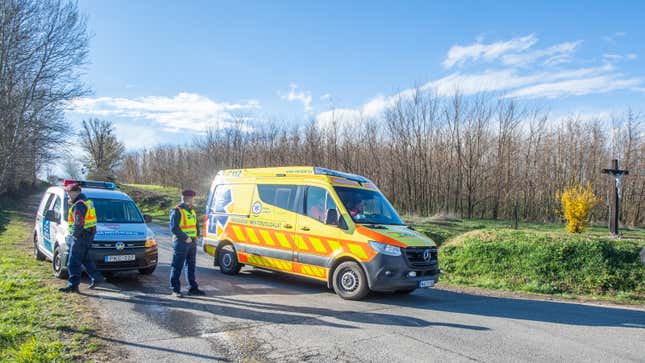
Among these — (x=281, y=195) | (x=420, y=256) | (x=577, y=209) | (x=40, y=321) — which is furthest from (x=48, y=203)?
(x=577, y=209)

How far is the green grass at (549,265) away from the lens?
10.9 m

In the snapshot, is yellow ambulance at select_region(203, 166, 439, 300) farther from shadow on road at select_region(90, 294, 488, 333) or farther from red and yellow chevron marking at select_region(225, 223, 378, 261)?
shadow on road at select_region(90, 294, 488, 333)

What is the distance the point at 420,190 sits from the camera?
27875 millimetres

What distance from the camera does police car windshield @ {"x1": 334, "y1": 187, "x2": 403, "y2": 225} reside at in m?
8.37

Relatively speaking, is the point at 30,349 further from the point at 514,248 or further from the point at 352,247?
the point at 514,248

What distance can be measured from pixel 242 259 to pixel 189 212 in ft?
7.97

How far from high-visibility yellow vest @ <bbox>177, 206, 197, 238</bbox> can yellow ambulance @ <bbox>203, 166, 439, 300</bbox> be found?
189cm

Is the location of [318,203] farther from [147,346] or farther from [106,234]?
[147,346]

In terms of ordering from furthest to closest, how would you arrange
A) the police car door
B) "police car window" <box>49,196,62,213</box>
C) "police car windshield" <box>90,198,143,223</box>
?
"police car window" <box>49,196,62,213</box> → "police car windshield" <box>90,198,143,223</box> → the police car door

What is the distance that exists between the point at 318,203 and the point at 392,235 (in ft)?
5.49

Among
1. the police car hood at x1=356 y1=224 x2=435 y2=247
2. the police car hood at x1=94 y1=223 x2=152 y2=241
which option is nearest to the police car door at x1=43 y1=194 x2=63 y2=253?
the police car hood at x1=94 y1=223 x2=152 y2=241

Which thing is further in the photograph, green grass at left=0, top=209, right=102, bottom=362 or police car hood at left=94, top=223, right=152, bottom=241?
police car hood at left=94, top=223, right=152, bottom=241

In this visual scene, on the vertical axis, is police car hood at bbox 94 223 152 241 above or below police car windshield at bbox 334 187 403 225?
below

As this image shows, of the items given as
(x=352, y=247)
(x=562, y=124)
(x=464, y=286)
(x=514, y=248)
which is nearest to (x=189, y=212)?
(x=352, y=247)
